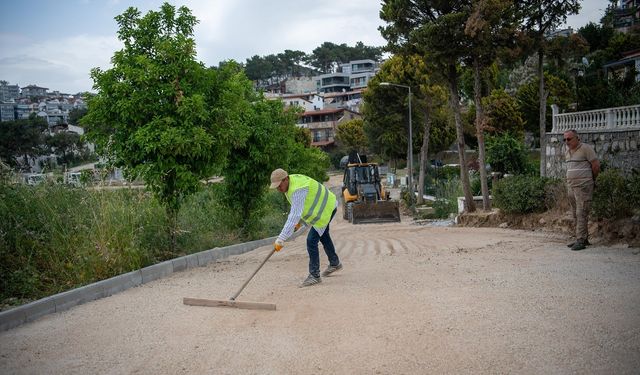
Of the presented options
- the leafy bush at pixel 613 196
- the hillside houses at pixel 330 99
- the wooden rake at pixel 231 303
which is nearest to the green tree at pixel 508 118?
the hillside houses at pixel 330 99

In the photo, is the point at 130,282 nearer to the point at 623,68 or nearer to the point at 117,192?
the point at 117,192

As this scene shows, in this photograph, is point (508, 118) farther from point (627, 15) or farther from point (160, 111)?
point (160, 111)

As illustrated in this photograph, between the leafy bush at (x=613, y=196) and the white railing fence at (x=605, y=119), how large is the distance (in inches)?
404

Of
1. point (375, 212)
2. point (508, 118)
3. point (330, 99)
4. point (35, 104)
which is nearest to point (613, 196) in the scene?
point (375, 212)

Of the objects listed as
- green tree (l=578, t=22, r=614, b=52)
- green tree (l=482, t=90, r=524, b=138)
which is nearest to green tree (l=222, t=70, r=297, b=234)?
green tree (l=482, t=90, r=524, b=138)

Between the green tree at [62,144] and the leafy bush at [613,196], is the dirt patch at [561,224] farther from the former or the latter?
the green tree at [62,144]

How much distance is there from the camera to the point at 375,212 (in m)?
25.0

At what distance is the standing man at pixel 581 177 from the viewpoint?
915 centimetres

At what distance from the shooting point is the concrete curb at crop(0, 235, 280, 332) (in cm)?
631

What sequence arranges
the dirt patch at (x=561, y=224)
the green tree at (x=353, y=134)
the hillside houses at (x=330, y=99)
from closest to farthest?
the dirt patch at (x=561, y=224)
the green tree at (x=353, y=134)
the hillside houses at (x=330, y=99)

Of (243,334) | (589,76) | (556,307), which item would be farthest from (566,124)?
(243,334)

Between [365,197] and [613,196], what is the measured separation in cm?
1621

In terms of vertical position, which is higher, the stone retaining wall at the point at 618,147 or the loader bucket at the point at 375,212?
the stone retaining wall at the point at 618,147

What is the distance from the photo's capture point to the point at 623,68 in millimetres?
37438
